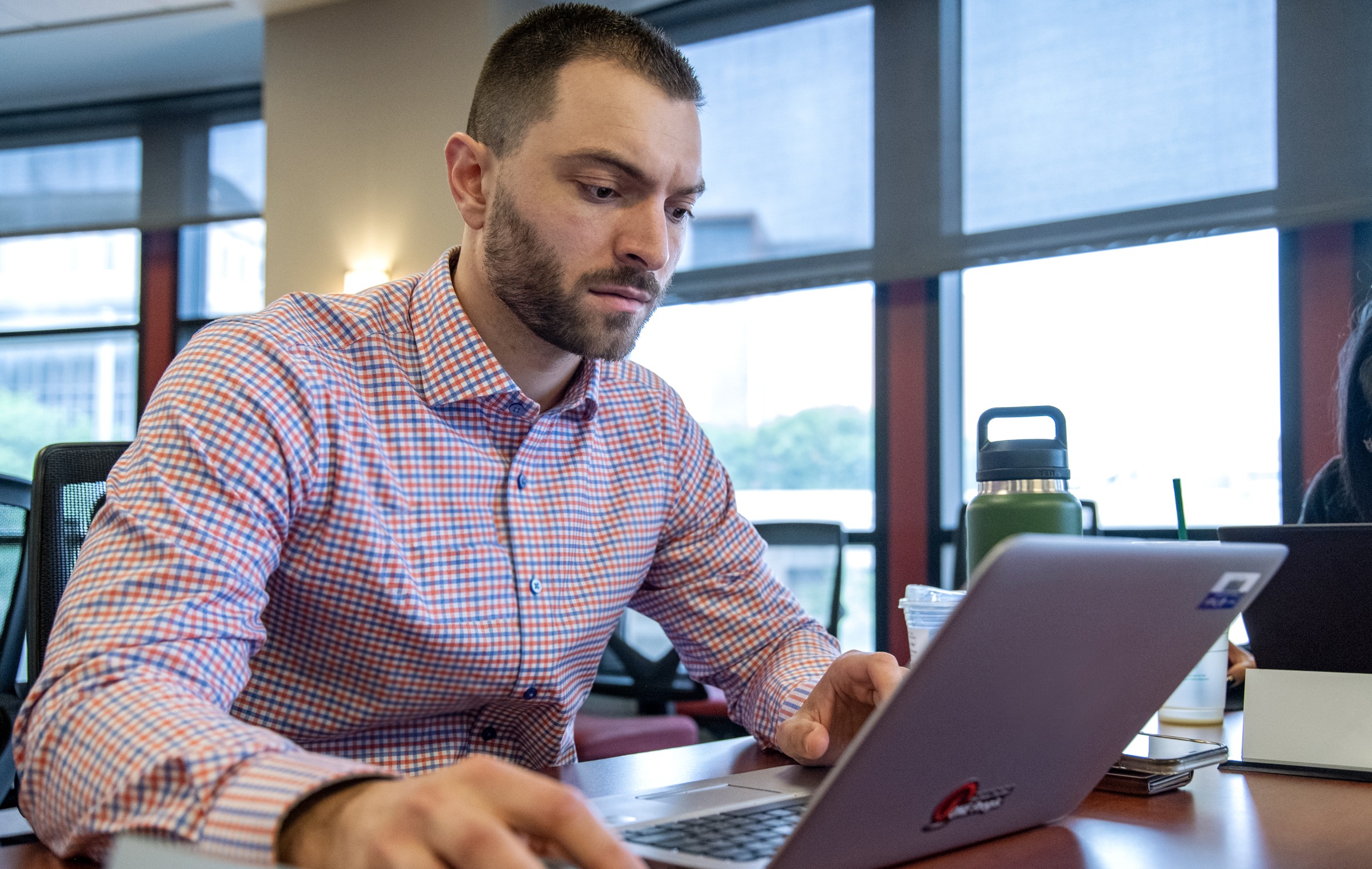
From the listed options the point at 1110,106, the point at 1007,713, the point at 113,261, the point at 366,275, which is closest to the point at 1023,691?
the point at 1007,713

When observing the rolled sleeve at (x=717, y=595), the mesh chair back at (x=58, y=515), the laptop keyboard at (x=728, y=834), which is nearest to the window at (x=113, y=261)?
the mesh chair back at (x=58, y=515)

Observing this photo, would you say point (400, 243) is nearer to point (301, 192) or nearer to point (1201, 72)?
point (301, 192)

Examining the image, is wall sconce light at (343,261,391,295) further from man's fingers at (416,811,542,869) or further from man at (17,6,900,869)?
man's fingers at (416,811,542,869)

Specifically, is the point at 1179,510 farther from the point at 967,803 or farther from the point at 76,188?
the point at 76,188

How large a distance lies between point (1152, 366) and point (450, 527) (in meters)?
2.97

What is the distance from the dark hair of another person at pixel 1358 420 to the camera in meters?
1.77

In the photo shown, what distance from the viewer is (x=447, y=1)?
14.5 ft

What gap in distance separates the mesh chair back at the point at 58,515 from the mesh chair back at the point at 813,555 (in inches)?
76.4

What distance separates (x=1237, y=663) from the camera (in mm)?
1438

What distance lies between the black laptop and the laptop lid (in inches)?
10.4

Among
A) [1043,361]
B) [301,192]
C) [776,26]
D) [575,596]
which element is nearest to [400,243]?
[301,192]

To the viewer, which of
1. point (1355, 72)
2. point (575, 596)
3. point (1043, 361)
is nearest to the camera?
point (575, 596)

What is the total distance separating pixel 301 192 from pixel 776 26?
2.09m

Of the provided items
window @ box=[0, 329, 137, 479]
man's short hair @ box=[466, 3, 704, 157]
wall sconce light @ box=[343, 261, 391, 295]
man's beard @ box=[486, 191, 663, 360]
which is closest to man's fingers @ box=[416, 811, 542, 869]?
man's beard @ box=[486, 191, 663, 360]
